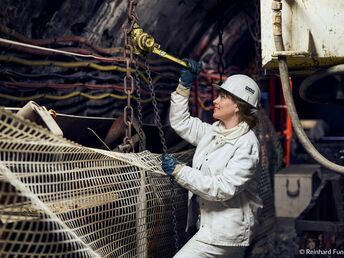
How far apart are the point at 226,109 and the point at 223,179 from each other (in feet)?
2.07

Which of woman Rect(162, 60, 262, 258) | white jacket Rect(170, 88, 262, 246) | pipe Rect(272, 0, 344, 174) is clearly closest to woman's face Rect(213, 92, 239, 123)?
woman Rect(162, 60, 262, 258)

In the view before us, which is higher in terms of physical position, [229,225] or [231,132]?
[231,132]

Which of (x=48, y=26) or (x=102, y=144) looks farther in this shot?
(x=48, y=26)

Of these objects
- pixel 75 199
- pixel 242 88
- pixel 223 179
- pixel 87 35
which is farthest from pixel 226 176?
pixel 87 35

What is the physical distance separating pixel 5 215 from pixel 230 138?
1953mm

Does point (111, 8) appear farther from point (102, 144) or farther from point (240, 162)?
point (240, 162)

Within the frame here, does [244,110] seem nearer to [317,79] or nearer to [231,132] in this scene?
[231,132]

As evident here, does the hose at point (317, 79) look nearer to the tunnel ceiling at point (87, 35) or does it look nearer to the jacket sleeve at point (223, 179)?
the jacket sleeve at point (223, 179)

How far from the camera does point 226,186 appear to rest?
13.1 ft

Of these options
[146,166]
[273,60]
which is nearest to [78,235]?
[146,166]

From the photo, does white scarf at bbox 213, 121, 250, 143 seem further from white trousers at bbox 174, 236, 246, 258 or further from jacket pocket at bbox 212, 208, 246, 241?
white trousers at bbox 174, 236, 246, 258

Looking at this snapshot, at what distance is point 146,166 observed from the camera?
158 inches

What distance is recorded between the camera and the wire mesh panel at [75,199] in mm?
2926

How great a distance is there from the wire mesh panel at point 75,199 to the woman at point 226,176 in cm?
28
